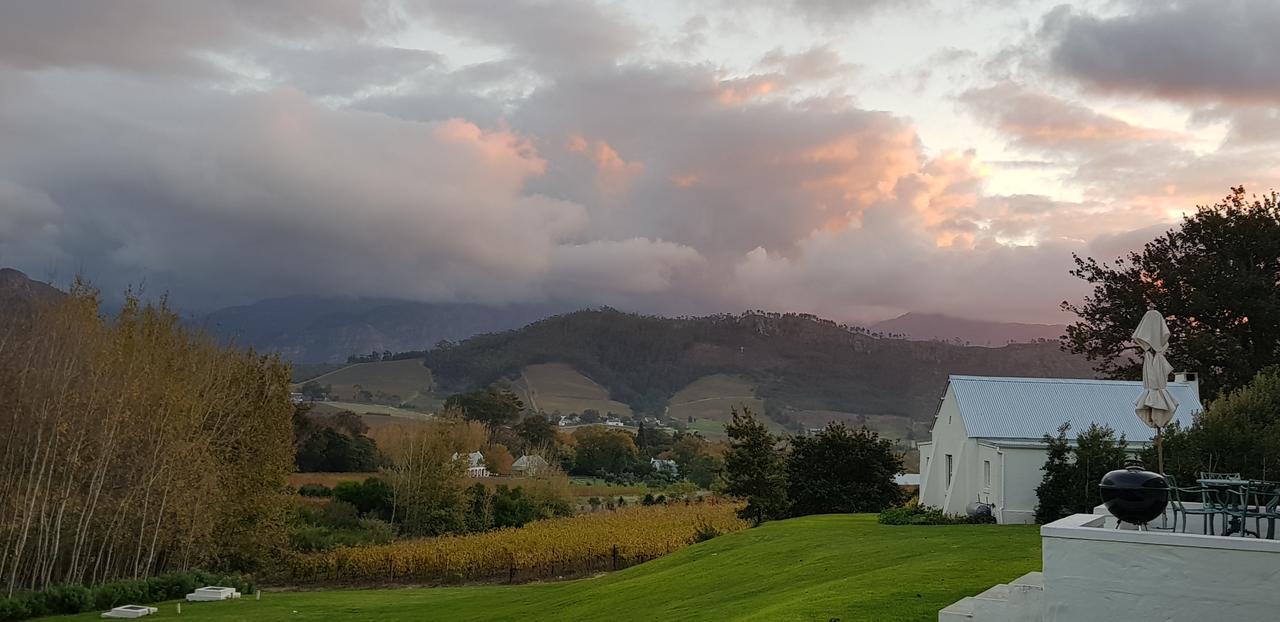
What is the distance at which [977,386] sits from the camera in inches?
1118

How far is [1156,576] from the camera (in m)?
7.54

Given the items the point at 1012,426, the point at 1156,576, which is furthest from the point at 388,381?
the point at 1156,576

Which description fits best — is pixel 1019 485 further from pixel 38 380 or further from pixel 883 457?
pixel 38 380

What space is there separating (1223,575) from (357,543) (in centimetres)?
3510

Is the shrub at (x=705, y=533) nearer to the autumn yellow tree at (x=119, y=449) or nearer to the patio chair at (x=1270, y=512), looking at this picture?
the autumn yellow tree at (x=119, y=449)

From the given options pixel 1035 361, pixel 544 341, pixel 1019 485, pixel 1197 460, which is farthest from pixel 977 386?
pixel 544 341

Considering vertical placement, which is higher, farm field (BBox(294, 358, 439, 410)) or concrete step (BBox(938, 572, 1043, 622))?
farm field (BBox(294, 358, 439, 410))

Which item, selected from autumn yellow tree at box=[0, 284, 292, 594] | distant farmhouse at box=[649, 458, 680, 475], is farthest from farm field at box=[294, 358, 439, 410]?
autumn yellow tree at box=[0, 284, 292, 594]

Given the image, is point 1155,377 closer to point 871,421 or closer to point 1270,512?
point 1270,512

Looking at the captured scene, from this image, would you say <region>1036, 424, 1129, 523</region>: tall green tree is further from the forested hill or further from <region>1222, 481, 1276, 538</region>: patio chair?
the forested hill

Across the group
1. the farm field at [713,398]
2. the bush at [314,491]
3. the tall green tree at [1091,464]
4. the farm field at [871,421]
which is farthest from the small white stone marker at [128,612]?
the farm field at [713,398]

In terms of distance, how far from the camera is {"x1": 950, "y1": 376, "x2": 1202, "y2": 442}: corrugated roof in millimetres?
26438

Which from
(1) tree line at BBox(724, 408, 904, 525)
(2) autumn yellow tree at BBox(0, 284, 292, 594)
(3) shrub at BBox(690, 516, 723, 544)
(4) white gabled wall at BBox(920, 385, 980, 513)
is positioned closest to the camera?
(2) autumn yellow tree at BBox(0, 284, 292, 594)

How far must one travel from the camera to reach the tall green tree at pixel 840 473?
35.8m
